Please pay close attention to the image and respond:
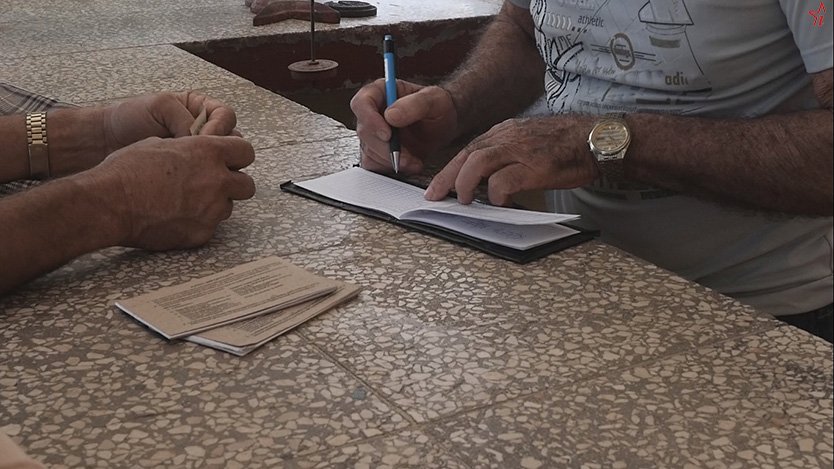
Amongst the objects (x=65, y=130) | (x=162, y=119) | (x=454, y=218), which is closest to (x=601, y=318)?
(x=454, y=218)

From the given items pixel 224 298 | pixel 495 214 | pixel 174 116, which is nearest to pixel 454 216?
pixel 495 214

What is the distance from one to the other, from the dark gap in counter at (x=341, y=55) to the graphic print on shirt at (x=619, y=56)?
3.05 ft

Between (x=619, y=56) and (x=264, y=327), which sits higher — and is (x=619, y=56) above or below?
above

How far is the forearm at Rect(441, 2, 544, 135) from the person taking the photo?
1.84m

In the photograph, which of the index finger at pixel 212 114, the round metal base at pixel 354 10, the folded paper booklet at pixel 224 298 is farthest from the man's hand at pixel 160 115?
the round metal base at pixel 354 10

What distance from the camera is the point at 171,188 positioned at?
4.17 feet

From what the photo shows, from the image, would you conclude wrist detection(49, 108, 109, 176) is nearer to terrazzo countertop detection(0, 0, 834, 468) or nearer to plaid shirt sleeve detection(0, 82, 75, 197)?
plaid shirt sleeve detection(0, 82, 75, 197)

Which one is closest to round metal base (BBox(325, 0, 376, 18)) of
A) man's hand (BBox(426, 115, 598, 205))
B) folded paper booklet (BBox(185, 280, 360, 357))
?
man's hand (BBox(426, 115, 598, 205))

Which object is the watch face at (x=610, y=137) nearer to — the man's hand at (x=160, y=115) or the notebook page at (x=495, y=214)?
the notebook page at (x=495, y=214)

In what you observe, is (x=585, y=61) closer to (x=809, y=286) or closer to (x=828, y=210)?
(x=809, y=286)

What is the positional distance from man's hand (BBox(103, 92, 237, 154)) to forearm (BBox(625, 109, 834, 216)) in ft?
2.05

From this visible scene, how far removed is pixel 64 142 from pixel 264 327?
2.34 ft

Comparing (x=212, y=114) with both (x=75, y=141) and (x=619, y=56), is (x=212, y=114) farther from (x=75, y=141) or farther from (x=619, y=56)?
(x=619, y=56)

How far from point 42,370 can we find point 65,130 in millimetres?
709
